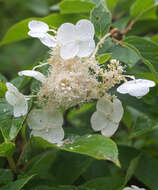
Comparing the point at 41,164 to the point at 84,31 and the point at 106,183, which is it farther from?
the point at 84,31

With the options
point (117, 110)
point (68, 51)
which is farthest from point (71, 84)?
point (117, 110)

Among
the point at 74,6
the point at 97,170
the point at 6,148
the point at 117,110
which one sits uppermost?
the point at 74,6

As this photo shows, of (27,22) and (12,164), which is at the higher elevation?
(27,22)

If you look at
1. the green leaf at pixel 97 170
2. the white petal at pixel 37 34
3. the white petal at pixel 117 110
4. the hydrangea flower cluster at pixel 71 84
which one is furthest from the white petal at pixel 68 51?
the green leaf at pixel 97 170

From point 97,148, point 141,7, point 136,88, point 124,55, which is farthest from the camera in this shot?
point 141,7

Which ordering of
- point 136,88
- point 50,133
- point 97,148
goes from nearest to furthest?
point 97,148 < point 136,88 < point 50,133

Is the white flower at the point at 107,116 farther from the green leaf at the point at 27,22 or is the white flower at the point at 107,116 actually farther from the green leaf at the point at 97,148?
the green leaf at the point at 27,22

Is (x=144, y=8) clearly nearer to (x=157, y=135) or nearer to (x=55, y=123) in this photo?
(x=157, y=135)

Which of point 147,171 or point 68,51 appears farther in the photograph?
point 147,171
